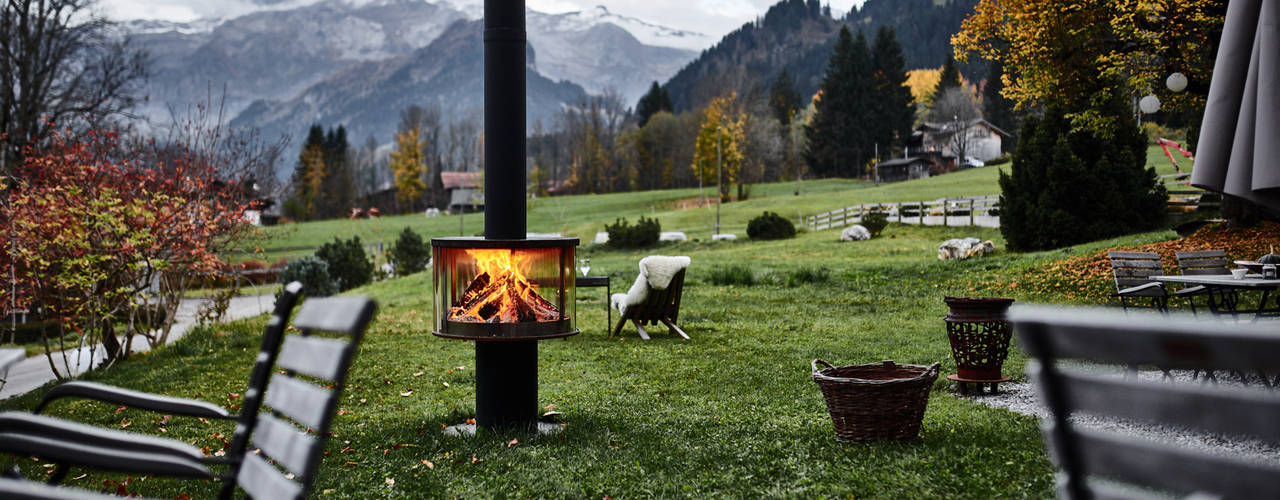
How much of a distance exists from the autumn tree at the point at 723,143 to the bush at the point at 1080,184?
27.4m

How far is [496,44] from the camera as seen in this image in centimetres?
461

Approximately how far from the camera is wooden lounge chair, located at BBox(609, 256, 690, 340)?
9172 millimetres

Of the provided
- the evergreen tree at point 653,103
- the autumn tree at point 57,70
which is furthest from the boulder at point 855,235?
the evergreen tree at point 653,103

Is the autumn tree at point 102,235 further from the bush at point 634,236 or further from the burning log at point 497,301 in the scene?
the bush at point 634,236

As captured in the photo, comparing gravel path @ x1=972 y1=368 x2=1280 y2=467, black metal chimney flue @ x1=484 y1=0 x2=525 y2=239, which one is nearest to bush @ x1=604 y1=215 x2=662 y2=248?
gravel path @ x1=972 y1=368 x2=1280 y2=467

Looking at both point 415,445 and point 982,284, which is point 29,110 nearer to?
point 415,445

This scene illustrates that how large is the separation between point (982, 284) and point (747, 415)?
9.31 metres

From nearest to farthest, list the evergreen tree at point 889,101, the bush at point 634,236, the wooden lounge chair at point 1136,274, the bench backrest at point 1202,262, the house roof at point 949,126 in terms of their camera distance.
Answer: the wooden lounge chair at point 1136,274 < the bench backrest at point 1202,262 < the bush at point 634,236 < the house roof at point 949,126 < the evergreen tree at point 889,101

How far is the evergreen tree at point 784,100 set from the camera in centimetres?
7078

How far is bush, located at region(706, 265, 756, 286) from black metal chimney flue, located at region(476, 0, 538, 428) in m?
10.3

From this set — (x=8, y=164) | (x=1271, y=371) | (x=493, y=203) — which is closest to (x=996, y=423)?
(x=493, y=203)

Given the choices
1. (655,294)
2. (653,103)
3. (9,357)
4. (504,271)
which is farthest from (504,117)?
(653,103)

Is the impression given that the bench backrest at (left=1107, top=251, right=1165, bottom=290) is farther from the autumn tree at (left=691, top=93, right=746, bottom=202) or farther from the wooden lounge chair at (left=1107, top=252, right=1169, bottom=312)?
the autumn tree at (left=691, top=93, right=746, bottom=202)

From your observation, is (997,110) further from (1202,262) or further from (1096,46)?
(1202,262)
